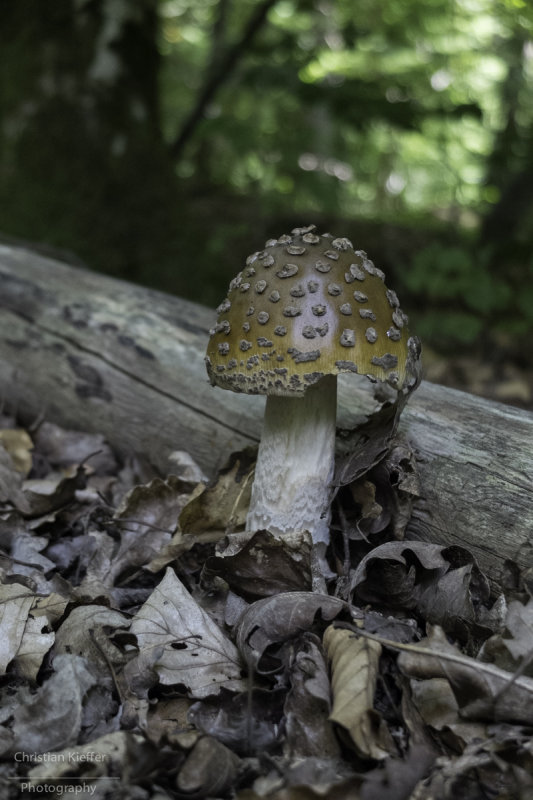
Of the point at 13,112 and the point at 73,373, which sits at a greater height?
the point at 13,112

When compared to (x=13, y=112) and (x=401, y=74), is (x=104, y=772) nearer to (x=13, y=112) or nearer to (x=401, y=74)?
(x=13, y=112)

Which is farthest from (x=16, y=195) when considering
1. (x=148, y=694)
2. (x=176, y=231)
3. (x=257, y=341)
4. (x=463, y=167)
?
(x=463, y=167)

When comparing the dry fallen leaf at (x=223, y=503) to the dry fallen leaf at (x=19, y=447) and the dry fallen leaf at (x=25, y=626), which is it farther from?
the dry fallen leaf at (x=19, y=447)

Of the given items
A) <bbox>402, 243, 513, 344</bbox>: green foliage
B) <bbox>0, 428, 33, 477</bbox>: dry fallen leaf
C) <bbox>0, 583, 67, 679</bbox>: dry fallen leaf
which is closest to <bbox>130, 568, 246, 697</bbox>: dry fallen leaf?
<bbox>0, 583, 67, 679</bbox>: dry fallen leaf

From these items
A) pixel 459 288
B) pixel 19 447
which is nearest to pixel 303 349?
pixel 19 447

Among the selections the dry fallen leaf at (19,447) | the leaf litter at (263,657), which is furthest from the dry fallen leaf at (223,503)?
the dry fallen leaf at (19,447)

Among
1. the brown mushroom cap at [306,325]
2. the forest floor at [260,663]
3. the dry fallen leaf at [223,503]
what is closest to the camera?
the forest floor at [260,663]

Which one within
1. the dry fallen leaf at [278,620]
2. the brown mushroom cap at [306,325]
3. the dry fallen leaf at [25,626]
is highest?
the brown mushroom cap at [306,325]
